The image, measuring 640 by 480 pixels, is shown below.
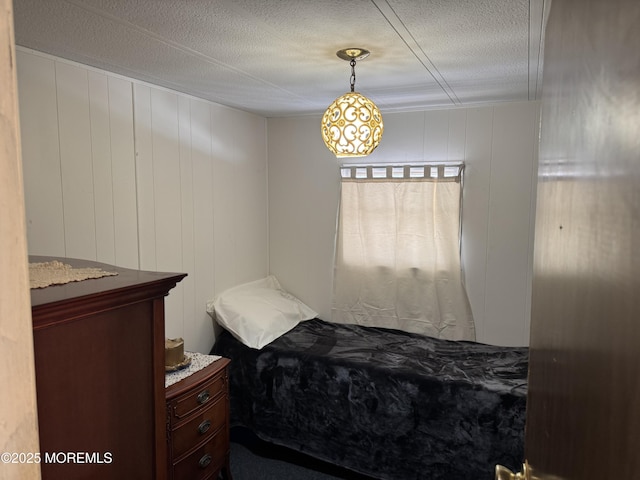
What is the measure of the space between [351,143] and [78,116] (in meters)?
1.39

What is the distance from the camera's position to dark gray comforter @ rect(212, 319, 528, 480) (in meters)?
2.36

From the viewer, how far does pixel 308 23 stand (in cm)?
167

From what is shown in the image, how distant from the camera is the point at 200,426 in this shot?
2.22 metres

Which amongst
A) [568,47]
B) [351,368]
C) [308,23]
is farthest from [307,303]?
[568,47]

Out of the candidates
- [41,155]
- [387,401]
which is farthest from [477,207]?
[41,155]

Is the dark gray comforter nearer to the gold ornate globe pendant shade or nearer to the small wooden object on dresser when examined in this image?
the small wooden object on dresser

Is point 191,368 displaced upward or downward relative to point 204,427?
upward

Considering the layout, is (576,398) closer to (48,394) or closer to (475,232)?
(48,394)

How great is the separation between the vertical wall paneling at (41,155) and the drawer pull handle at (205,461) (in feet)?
4.10

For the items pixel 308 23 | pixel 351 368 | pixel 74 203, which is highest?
pixel 308 23

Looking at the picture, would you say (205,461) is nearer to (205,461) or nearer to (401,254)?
(205,461)

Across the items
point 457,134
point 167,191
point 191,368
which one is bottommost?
point 191,368

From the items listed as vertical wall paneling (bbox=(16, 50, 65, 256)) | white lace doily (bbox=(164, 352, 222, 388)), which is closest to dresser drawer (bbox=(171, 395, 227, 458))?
white lace doily (bbox=(164, 352, 222, 388))

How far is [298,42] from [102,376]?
1.52m
